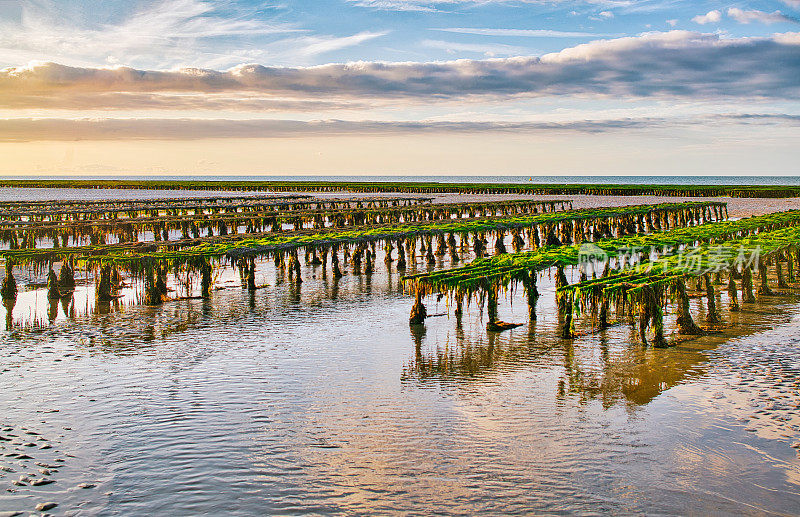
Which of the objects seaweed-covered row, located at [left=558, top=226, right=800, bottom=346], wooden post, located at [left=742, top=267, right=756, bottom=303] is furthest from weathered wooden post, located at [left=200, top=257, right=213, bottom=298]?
wooden post, located at [left=742, top=267, right=756, bottom=303]

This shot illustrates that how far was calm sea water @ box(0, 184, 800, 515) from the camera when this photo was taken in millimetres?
9188

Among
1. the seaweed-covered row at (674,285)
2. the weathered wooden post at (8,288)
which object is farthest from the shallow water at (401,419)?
the weathered wooden post at (8,288)

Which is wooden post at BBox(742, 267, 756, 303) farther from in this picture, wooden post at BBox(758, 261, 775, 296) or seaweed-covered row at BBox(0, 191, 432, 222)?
seaweed-covered row at BBox(0, 191, 432, 222)

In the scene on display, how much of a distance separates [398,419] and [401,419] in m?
0.06

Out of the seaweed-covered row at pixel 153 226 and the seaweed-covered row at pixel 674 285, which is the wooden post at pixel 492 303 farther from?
the seaweed-covered row at pixel 153 226

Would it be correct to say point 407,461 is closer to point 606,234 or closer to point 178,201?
point 606,234

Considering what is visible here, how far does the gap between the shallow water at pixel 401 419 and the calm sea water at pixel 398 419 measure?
0.13 feet

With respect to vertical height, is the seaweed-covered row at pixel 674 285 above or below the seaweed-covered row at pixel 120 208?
below

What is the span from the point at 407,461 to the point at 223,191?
142m

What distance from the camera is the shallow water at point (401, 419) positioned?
9.20 meters

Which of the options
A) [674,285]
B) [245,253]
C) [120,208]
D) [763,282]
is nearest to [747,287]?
[763,282]

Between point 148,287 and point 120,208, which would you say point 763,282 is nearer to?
point 148,287

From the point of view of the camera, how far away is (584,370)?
15.0 metres

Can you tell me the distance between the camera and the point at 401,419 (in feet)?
39.4
